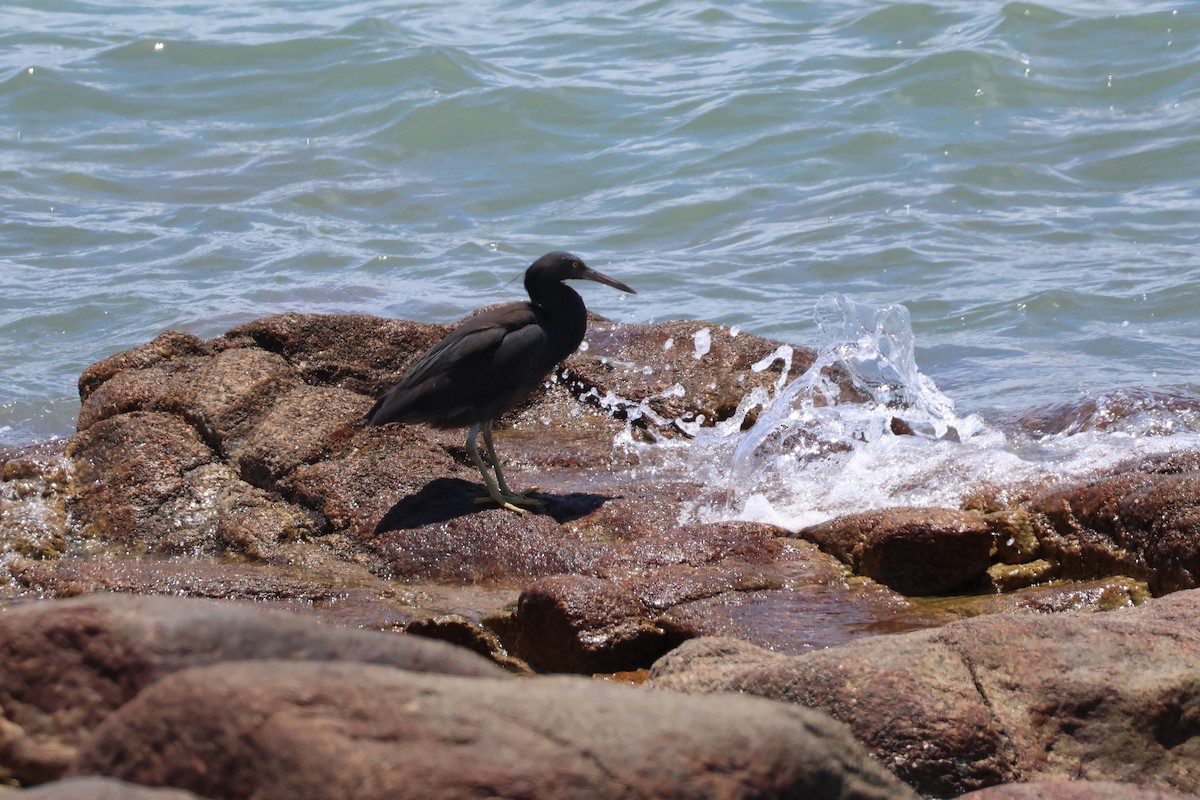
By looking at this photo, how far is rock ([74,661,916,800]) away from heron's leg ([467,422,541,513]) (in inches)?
130

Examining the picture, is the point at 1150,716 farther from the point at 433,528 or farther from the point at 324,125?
the point at 324,125

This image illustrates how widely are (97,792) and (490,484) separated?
3.75m

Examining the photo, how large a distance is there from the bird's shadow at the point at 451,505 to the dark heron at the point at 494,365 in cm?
7

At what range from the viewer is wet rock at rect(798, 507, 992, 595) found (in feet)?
15.6

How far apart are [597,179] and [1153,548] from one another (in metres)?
9.10

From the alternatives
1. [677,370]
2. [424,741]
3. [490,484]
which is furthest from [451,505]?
[424,741]

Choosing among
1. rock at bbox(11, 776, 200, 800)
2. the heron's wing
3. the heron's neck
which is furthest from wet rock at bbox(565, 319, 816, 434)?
rock at bbox(11, 776, 200, 800)

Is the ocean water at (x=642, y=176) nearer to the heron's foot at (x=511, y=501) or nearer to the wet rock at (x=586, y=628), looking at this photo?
the heron's foot at (x=511, y=501)

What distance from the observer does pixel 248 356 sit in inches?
241

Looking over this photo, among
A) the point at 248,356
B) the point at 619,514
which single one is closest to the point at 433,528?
the point at 619,514

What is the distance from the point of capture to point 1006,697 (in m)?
3.28

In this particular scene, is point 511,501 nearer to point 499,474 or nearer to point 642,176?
point 499,474

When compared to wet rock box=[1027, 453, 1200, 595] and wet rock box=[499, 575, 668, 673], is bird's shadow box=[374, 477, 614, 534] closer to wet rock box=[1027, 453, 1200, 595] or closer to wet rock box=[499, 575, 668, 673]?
wet rock box=[499, 575, 668, 673]

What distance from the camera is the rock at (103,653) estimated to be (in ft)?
7.47
